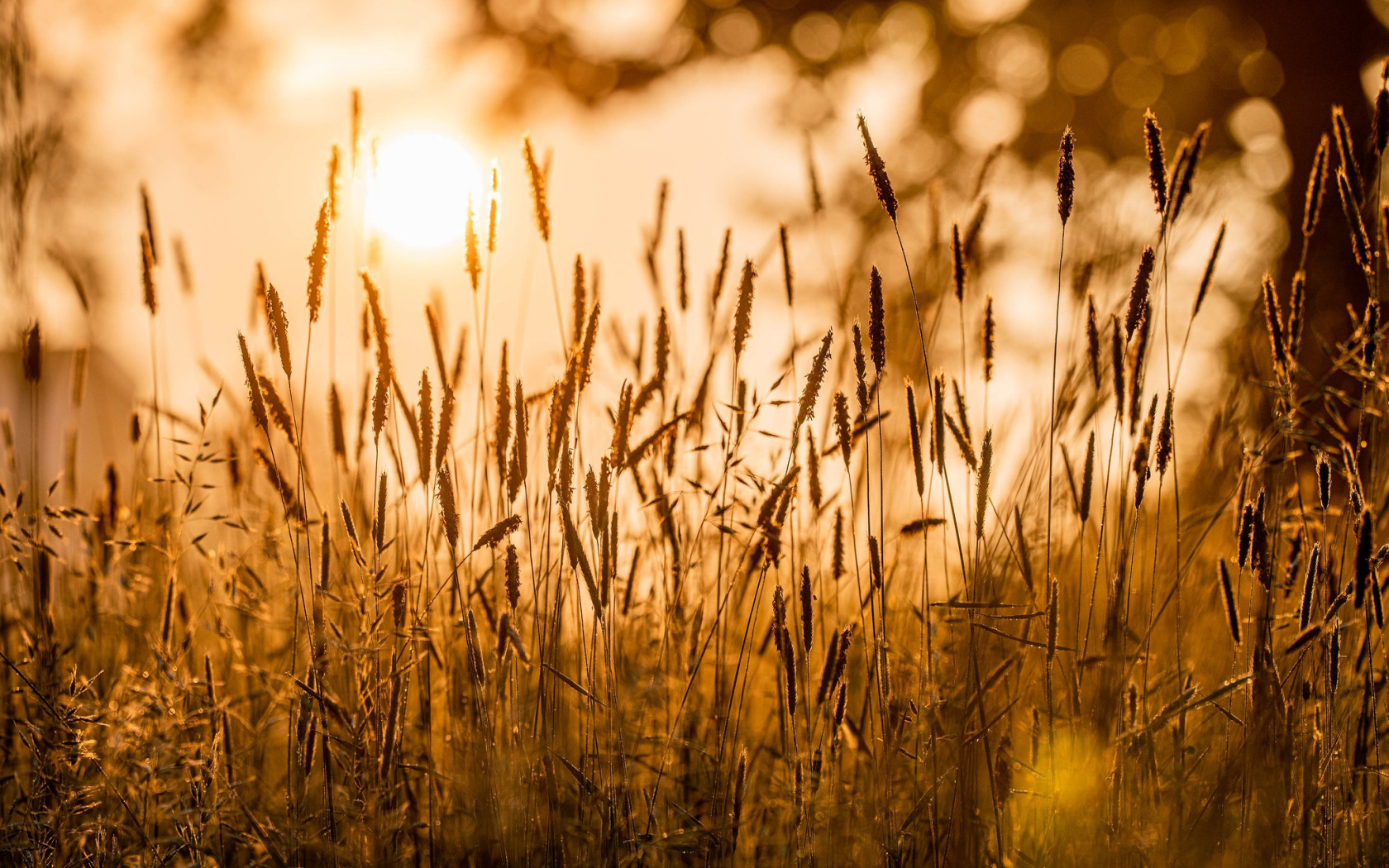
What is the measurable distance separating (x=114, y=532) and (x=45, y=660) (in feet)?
1.05

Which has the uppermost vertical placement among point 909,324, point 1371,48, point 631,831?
point 1371,48

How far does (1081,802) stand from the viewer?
1.18 metres

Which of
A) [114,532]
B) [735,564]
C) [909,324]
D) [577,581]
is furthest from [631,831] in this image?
[909,324]

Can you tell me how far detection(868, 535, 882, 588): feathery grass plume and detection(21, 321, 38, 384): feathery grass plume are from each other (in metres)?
1.28

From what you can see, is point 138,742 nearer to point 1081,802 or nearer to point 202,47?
point 1081,802

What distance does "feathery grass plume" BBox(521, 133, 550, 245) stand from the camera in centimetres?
133

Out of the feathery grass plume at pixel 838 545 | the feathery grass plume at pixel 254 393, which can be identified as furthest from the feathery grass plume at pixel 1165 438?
the feathery grass plume at pixel 254 393

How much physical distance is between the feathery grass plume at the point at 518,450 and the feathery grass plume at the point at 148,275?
607mm

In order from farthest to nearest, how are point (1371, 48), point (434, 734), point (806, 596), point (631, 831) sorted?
point (1371, 48)
point (434, 734)
point (631, 831)
point (806, 596)

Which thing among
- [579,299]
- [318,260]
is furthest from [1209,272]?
[318,260]

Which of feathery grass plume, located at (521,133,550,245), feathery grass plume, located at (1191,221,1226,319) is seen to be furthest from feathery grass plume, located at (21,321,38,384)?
feathery grass plume, located at (1191,221,1226,319)

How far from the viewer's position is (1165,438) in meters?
1.22

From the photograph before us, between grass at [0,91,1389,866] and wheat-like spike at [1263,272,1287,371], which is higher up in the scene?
wheat-like spike at [1263,272,1287,371]

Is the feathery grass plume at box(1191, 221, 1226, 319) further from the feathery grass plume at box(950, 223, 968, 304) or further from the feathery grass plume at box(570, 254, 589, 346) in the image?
the feathery grass plume at box(570, 254, 589, 346)
